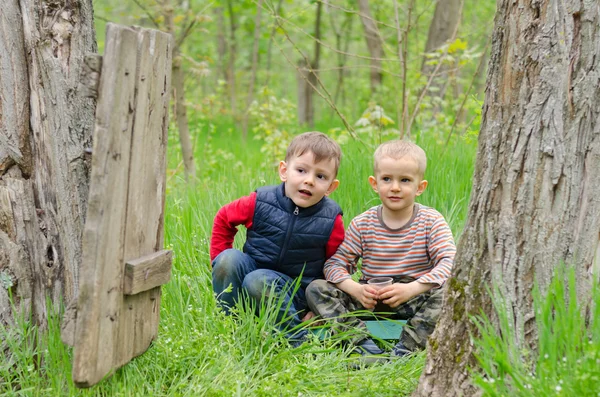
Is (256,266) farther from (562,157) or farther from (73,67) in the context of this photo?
(562,157)

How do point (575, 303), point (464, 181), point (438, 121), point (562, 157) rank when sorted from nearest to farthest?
point (575, 303)
point (562, 157)
point (464, 181)
point (438, 121)

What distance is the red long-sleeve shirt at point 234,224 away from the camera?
354 cm

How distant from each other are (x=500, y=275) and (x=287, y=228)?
137 centimetres

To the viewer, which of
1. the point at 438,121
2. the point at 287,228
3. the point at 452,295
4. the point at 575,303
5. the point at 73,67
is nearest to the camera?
the point at 575,303

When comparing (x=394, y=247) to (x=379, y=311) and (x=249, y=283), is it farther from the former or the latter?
(x=249, y=283)

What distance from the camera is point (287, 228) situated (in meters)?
3.50

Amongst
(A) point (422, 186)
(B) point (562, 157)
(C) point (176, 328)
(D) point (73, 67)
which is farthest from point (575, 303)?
(D) point (73, 67)

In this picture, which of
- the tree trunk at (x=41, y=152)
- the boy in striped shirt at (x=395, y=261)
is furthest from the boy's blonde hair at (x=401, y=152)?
the tree trunk at (x=41, y=152)

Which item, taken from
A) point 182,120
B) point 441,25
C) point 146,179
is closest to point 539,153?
point 146,179

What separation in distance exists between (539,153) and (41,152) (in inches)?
79.7

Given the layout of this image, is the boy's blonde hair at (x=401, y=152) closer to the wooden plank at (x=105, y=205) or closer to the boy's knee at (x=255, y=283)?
the boy's knee at (x=255, y=283)

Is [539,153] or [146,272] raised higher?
[539,153]

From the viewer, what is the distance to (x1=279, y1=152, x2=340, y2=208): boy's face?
11.3 feet

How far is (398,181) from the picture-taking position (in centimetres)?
351
